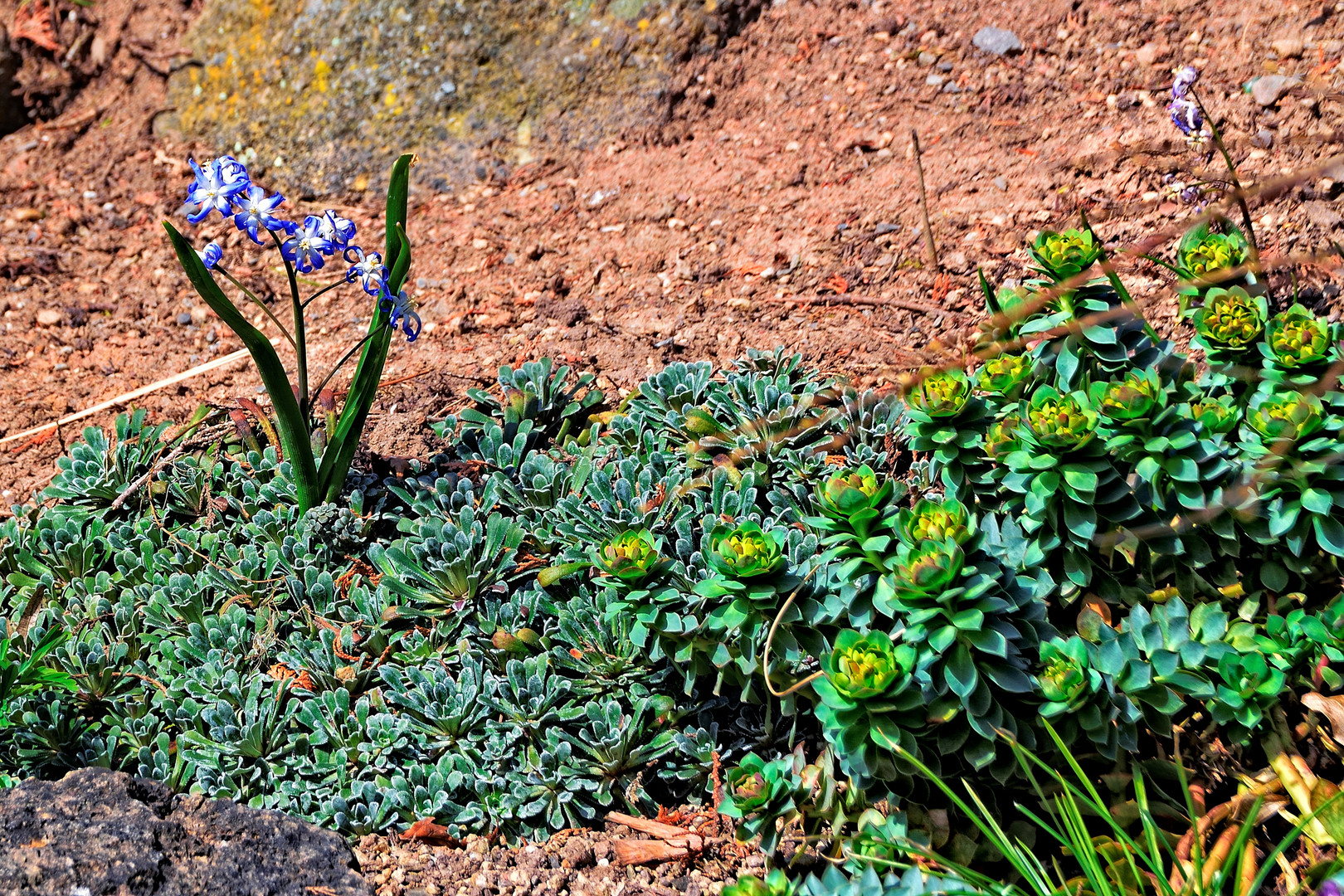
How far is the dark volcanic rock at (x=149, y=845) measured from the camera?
194cm

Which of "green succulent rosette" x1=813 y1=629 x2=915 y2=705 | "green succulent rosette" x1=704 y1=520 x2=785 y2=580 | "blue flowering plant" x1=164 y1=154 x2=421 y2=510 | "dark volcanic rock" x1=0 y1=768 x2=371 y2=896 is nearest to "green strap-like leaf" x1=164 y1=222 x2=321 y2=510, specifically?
"blue flowering plant" x1=164 y1=154 x2=421 y2=510

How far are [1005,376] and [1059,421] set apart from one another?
0.95 ft

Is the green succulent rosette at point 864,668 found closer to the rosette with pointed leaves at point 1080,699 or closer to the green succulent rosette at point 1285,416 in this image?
the rosette with pointed leaves at point 1080,699

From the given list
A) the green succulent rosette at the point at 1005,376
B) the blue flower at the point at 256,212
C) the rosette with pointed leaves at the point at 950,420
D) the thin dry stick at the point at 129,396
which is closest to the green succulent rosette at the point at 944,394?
the rosette with pointed leaves at the point at 950,420

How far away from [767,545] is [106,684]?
1.74 meters

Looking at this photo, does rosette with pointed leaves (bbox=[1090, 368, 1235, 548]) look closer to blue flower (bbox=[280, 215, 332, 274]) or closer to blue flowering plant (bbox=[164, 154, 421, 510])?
blue flowering plant (bbox=[164, 154, 421, 510])

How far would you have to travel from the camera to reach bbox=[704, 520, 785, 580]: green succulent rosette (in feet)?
6.55

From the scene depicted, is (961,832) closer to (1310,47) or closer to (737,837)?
(737,837)

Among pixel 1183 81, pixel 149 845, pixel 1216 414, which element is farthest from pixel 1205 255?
pixel 149 845

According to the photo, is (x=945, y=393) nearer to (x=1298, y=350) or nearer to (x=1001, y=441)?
(x=1001, y=441)

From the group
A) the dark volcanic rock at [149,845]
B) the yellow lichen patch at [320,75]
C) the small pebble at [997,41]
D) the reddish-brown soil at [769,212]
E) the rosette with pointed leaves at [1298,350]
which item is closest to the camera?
the dark volcanic rock at [149,845]

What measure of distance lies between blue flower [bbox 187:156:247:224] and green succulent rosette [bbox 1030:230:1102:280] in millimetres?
1878

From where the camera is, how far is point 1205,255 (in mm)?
2447

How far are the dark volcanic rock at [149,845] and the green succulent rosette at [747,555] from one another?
99cm
